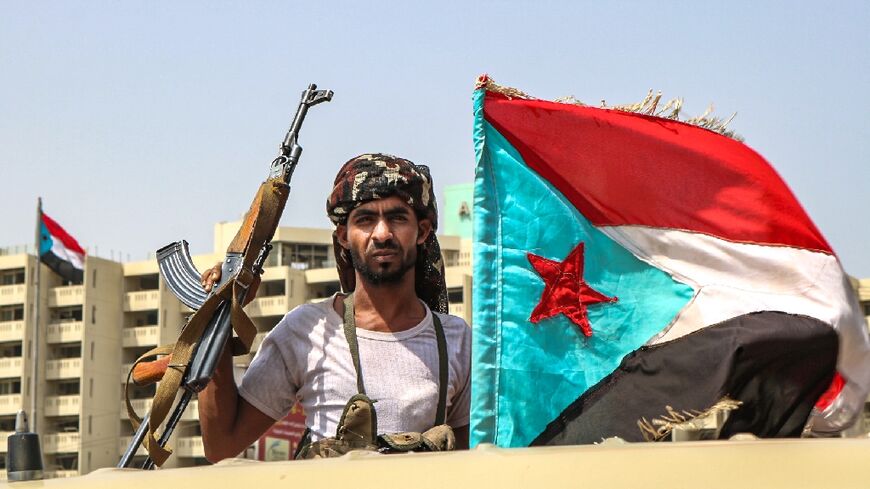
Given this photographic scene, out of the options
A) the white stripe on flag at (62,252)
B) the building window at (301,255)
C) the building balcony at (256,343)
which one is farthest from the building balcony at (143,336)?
the building balcony at (256,343)

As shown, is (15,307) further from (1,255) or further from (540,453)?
(540,453)

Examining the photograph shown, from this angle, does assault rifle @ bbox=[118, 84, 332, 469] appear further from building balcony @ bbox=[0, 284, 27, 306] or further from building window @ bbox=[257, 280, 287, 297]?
building balcony @ bbox=[0, 284, 27, 306]

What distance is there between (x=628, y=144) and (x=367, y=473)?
197 cm

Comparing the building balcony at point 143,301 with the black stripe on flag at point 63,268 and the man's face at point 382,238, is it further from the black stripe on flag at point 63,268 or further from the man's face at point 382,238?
the man's face at point 382,238

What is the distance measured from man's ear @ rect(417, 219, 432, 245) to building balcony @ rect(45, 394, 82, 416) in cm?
6495

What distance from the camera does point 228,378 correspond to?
4.82 meters

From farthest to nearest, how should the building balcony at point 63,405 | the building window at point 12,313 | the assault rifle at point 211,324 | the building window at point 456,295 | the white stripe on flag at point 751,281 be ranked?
the building window at point 12,313, the building balcony at point 63,405, the building window at point 456,295, the assault rifle at point 211,324, the white stripe on flag at point 751,281

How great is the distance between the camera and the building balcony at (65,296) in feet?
228

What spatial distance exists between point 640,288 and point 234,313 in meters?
1.21

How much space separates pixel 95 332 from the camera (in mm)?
69125

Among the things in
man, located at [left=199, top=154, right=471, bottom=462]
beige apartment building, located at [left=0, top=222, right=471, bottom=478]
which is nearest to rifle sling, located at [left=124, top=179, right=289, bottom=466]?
man, located at [left=199, top=154, right=471, bottom=462]

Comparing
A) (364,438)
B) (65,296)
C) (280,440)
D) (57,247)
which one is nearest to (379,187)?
→ (364,438)

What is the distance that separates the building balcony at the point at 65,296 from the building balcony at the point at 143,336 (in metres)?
2.73

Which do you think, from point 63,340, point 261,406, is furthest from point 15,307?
point 261,406
